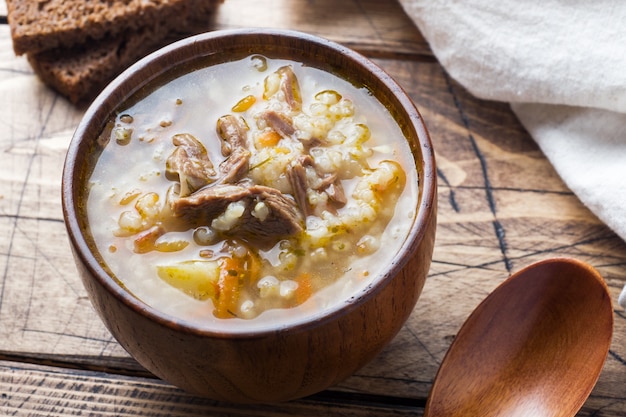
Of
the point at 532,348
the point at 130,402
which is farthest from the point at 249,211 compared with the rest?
the point at 532,348

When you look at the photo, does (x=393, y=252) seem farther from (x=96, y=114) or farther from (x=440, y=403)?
(x=96, y=114)

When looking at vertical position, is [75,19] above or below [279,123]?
below

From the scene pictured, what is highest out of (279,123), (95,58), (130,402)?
(279,123)

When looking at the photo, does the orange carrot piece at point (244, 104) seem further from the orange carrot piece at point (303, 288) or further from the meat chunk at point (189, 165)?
the orange carrot piece at point (303, 288)

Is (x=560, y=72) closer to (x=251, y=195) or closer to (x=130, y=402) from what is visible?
(x=251, y=195)

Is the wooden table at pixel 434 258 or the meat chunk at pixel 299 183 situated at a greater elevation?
the meat chunk at pixel 299 183

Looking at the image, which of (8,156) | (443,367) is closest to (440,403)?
(443,367)

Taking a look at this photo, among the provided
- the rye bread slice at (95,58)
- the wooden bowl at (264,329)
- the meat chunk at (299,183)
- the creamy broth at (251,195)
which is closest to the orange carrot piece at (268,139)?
the creamy broth at (251,195)
